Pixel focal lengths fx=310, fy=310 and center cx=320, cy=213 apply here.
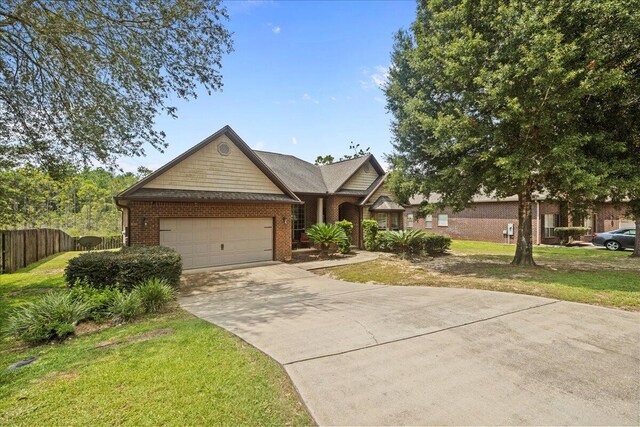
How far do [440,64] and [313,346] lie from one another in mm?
11533

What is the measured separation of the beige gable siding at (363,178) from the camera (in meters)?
19.6

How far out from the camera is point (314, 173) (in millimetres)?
21922

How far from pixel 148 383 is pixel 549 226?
2751 cm

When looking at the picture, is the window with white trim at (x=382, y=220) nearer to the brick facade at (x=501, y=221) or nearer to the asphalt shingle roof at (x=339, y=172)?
the asphalt shingle roof at (x=339, y=172)

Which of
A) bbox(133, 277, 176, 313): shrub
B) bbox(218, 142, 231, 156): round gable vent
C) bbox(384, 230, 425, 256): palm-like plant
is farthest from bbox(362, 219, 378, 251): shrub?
bbox(133, 277, 176, 313): shrub

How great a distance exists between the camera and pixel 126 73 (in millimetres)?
9781

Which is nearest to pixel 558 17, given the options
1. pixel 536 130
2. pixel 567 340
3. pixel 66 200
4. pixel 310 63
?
pixel 536 130

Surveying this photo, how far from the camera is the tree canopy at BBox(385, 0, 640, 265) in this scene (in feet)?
29.3

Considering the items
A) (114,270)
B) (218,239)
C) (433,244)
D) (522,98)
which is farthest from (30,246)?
(522,98)

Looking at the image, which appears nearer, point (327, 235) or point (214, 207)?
point (214, 207)

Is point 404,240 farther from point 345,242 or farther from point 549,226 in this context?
point 549,226

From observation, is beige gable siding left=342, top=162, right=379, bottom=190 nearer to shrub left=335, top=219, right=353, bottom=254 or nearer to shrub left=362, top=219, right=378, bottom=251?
shrub left=362, top=219, right=378, bottom=251

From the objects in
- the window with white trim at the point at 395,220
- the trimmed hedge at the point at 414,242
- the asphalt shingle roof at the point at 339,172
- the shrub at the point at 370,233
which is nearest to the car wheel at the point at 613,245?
the trimmed hedge at the point at 414,242

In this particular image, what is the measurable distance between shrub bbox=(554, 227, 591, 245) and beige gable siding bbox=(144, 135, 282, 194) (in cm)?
2114
